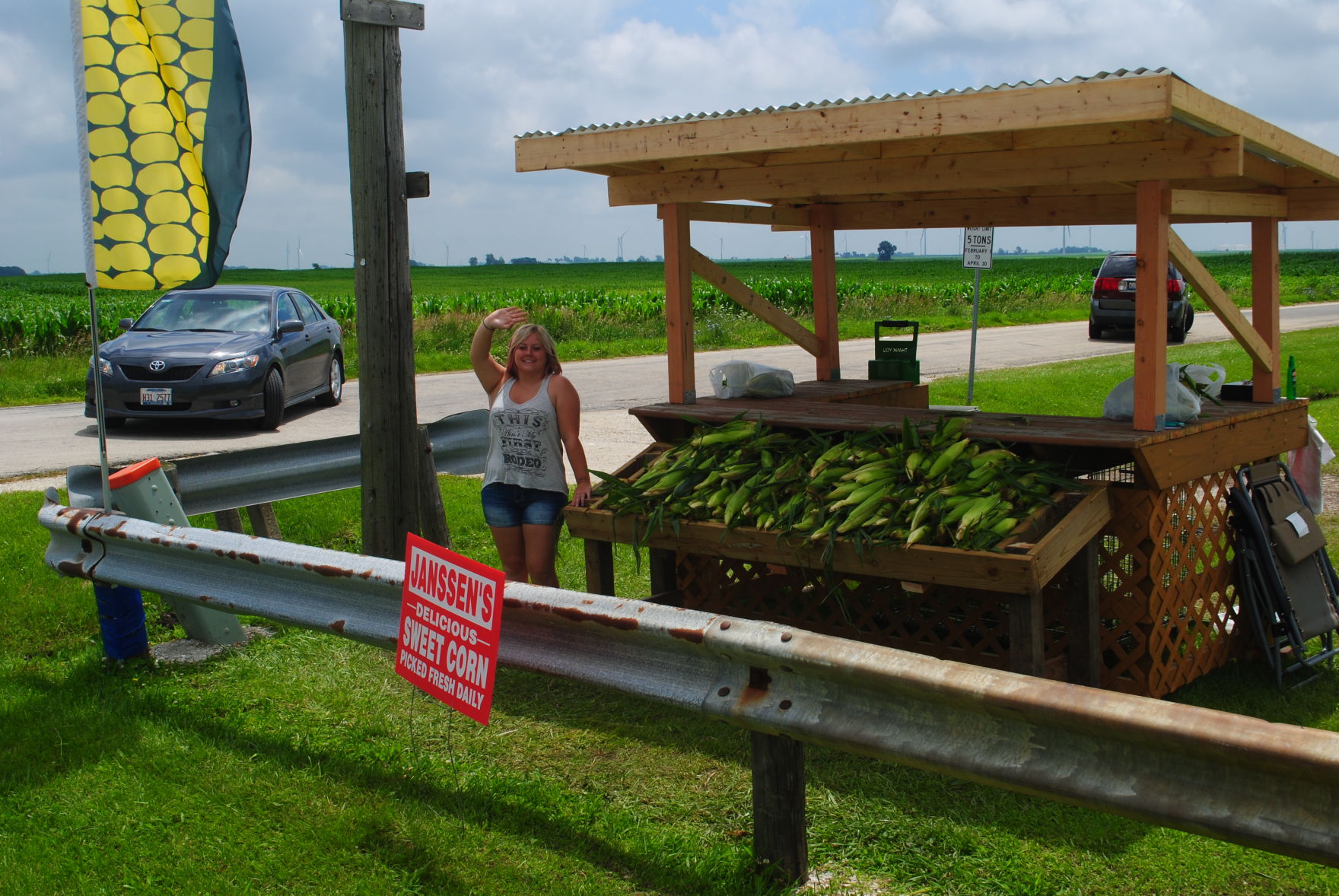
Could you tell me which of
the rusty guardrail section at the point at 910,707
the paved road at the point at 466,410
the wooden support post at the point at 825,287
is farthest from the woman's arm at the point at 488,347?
the wooden support post at the point at 825,287

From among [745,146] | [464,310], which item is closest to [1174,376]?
[745,146]

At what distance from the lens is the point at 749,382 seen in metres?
7.02

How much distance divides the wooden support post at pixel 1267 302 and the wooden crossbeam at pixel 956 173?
1.60 meters

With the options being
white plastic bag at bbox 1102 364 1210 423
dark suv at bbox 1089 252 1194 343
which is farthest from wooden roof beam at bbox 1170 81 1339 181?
dark suv at bbox 1089 252 1194 343

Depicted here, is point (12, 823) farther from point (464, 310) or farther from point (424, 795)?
point (464, 310)

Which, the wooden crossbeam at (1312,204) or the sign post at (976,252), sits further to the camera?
the sign post at (976,252)

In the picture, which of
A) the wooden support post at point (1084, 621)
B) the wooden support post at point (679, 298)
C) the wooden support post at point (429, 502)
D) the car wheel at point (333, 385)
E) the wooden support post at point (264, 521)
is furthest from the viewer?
the car wheel at point (333, 385)

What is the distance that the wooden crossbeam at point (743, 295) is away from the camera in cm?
706

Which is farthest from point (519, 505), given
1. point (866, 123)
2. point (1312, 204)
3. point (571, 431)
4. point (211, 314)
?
point (211, 314)

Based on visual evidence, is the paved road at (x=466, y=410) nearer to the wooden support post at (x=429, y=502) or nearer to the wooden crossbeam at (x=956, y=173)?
the wooden support post at (x=429, y=502)

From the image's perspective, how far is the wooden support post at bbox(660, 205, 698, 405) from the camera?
6684 mm

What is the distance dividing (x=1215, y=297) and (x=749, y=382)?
2568mm

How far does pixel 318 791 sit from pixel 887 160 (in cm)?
394

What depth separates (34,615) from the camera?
605cm
